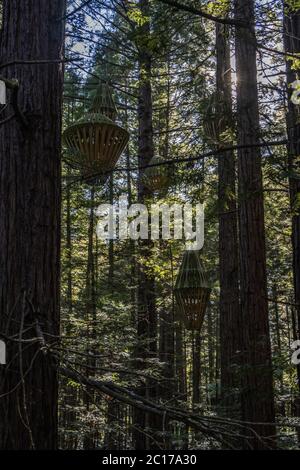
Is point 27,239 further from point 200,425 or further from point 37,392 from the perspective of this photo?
point 200,425

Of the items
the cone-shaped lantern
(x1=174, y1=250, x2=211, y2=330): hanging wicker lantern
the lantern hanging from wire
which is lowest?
(x1=174, y1=250, x2=211, y2=330): hanging wicker lantern

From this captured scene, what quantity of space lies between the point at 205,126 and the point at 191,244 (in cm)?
320

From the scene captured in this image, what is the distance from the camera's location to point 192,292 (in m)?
4.88

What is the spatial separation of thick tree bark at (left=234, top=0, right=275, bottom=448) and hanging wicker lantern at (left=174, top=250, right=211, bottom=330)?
0.76 m

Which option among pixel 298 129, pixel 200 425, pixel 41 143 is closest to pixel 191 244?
pixel 298 129

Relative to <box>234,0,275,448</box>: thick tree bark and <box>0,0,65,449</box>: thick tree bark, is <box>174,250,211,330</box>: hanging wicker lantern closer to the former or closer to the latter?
<box>234,0,275,448</box>: thick tree bark

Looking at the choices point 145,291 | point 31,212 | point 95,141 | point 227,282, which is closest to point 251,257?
point 227,282

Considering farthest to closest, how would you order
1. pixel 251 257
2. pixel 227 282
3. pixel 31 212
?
pixel 227 282 → pixel 251 257 → pixel 31 212

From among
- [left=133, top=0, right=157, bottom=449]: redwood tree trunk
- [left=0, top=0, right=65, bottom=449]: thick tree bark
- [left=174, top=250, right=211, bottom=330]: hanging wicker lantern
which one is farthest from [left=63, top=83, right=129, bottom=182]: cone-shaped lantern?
[left=133, top=0, right=157, bottom=449]: redwood tree trunk

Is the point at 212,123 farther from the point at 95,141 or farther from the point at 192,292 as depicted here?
the point at 95,141

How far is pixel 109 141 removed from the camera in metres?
3.38

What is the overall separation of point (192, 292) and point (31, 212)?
2692 mm

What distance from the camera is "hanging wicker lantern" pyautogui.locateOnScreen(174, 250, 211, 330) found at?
489 cm
